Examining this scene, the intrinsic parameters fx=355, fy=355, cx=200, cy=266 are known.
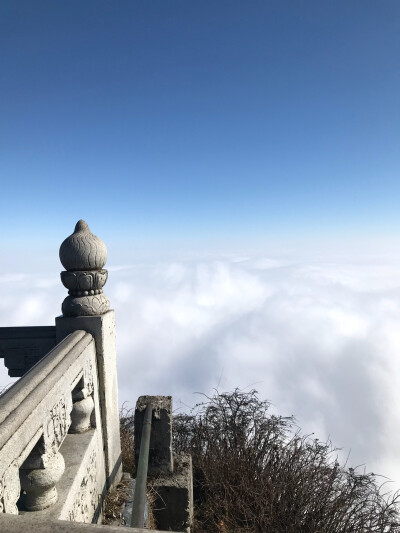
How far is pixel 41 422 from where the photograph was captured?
2365mm

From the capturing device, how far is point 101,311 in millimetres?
3936

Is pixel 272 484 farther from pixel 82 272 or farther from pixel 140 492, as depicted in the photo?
pixel 82 272

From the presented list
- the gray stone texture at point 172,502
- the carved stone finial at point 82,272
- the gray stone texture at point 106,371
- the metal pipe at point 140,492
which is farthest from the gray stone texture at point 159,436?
the carved stone finial at point 82,272

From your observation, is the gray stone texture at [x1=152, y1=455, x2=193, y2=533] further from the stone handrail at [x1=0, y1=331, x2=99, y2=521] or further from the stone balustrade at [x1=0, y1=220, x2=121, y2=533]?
the stone handrail at [x1=0, y1=331, x2=99, y2=521]

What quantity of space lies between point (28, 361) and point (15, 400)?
91.6 inches

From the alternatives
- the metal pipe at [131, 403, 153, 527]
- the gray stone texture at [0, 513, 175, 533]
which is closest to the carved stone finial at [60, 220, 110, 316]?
the metal pipe at [131, 403, 153, 527]

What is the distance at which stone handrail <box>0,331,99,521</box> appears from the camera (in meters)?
1.94

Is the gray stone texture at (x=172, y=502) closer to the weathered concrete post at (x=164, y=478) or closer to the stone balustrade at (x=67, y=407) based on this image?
the weathered concrete post at (x=164, y=478)

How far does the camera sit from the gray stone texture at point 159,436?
4.41 m

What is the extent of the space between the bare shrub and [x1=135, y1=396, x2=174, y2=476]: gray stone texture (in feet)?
4.28

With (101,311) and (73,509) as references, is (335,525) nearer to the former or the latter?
(73,509)

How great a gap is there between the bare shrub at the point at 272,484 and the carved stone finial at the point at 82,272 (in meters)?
3.63

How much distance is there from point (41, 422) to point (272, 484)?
15.3 ft

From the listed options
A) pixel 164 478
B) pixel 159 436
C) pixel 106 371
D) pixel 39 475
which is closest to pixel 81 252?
pixel 106 371
